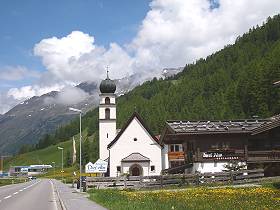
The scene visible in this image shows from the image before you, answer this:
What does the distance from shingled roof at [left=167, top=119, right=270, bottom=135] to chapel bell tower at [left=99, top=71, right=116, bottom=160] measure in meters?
28.5

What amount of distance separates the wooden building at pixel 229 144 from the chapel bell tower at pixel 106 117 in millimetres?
29252

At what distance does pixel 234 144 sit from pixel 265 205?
27195 mm

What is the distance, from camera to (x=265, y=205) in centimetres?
1599

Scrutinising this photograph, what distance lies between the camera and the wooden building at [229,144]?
40594mm

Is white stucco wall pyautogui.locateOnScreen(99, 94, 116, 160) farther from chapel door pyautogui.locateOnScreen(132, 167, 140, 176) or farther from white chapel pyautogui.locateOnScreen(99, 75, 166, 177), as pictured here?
chapel door pyautogui.locateOnScreen(132, 167, 140, 176)

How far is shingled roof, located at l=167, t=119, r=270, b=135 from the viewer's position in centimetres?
4162

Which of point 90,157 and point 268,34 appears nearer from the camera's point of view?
point 90,157

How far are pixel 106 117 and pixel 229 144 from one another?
113 ft

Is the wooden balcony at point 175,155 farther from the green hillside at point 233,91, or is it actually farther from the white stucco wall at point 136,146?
the green hillside at point 233,91

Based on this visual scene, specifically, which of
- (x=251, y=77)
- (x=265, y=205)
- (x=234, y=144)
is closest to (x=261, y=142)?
(x=234, y=144)

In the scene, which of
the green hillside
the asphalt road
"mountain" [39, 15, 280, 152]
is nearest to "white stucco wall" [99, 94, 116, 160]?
the asphalt road

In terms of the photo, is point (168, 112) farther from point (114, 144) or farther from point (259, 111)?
point (114, 144)

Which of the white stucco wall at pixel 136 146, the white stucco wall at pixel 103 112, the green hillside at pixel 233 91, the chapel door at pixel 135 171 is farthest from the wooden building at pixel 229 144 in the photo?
the green hillside at pixel 233 91

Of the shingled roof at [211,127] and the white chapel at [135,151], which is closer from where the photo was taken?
the shingled roof at [211,127]
